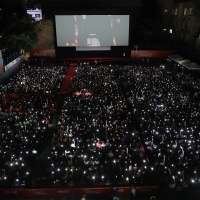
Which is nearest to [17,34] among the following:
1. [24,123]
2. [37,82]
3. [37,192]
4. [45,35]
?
[45,35]

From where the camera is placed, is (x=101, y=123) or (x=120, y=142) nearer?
(x=120, y=142)

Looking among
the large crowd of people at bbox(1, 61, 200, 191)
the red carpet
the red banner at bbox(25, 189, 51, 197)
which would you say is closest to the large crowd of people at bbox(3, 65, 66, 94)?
the red carpet

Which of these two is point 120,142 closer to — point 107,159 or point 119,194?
point 107,159

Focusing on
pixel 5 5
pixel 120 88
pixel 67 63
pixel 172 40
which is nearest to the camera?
pixel 120 88

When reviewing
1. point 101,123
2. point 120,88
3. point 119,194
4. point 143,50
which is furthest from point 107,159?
point 143,50

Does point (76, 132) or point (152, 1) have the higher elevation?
point (152, 1)

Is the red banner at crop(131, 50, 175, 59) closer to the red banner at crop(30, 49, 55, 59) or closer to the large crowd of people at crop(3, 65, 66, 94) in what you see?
the red banner at crop(30, 49, 55, 59)

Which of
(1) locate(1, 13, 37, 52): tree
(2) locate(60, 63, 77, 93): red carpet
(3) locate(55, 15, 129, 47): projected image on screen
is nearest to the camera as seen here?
(2) locate(60, 63, 77, 93): red carpet
